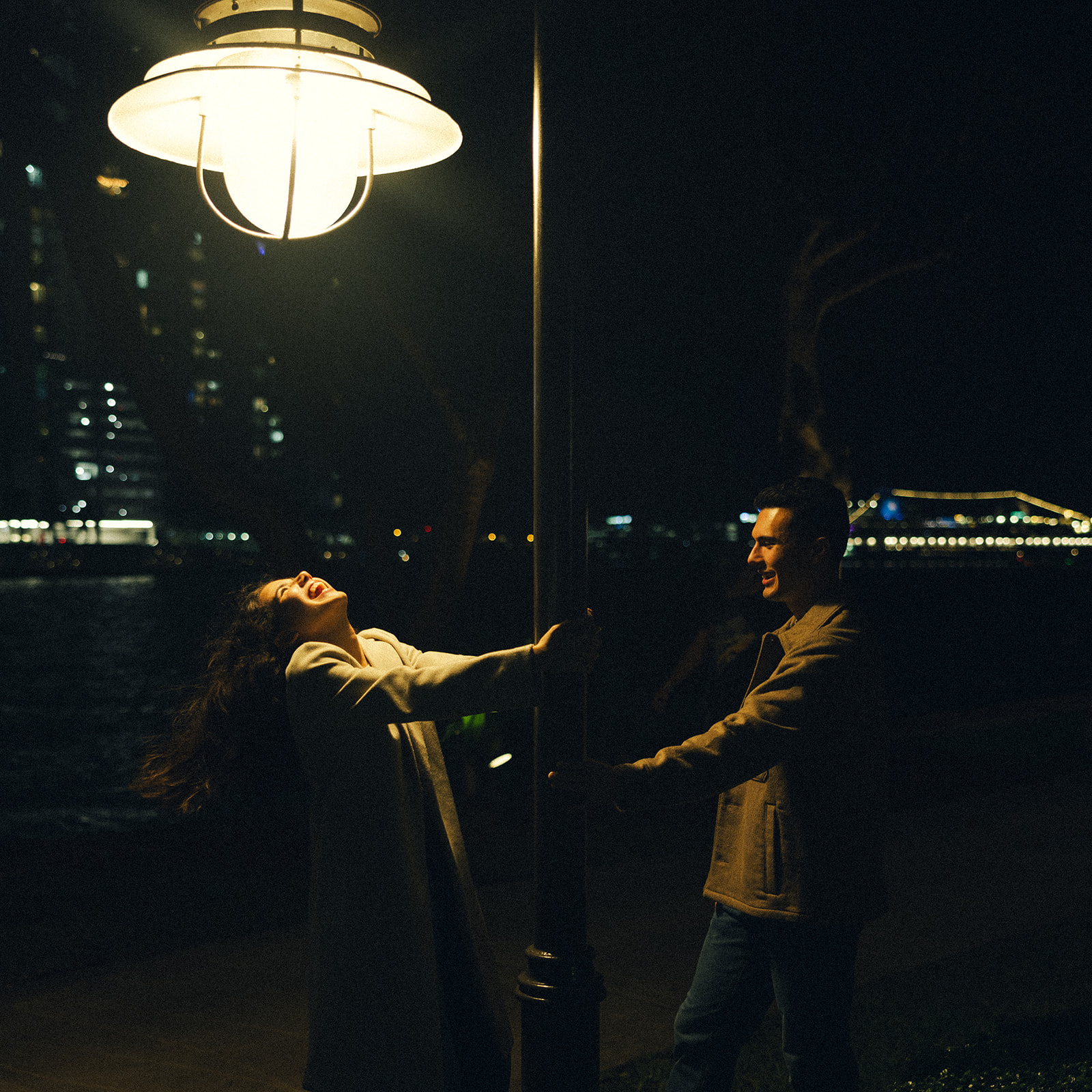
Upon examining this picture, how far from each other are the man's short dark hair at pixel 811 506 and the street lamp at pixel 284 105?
139cm

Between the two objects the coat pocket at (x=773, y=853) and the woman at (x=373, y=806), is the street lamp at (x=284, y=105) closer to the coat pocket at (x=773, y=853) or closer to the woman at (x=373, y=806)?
the woman at (x=373, y=806)

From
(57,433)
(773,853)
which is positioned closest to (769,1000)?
(773,853)

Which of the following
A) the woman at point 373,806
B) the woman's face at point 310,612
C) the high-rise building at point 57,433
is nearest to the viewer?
the woman at point 373,806

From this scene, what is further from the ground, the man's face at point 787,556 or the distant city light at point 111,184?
the distant city light at point 111,184

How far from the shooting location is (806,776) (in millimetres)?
2873

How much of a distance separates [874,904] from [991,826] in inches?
239

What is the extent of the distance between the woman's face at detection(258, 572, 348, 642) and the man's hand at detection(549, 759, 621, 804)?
2.54ft

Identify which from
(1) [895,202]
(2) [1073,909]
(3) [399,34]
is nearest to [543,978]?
(2) [1073,909]

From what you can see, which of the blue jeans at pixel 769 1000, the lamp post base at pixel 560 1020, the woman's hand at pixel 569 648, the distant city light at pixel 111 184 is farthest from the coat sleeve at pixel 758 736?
the distant city light at pixel 111 184

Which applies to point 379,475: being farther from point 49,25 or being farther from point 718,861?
point 718,861

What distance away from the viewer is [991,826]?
8289mm

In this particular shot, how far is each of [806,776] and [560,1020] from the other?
0.89m

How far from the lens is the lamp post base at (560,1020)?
9.52 ft

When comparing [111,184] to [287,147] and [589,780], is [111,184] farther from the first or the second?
[589,780]
